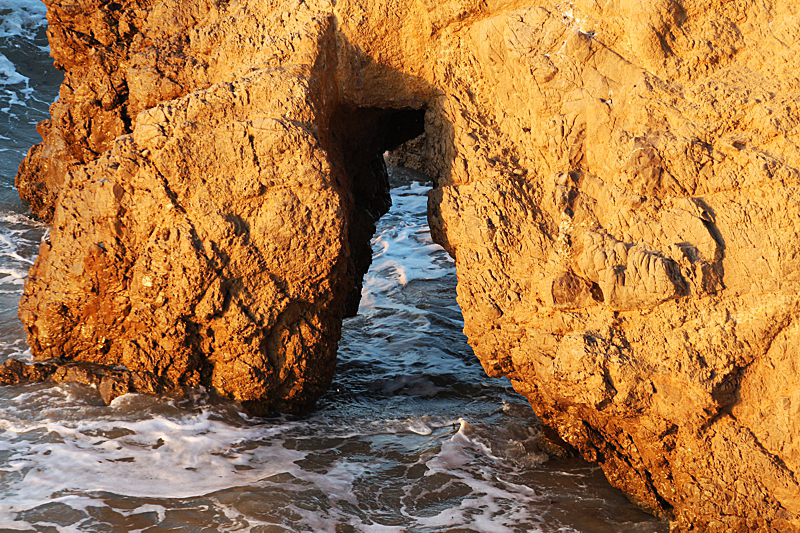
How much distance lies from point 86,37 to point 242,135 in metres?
2.66

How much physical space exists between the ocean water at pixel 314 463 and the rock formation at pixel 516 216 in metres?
0.28

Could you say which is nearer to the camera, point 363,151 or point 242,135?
point 242,135

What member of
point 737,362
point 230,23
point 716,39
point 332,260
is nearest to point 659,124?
point 716,39

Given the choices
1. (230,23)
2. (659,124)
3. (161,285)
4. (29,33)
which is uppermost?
(29,33)

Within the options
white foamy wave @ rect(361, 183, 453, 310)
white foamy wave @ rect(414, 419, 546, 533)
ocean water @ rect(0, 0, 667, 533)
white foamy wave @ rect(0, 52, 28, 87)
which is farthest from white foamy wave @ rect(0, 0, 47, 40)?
white foamy wave @ rect(414, 419, 546, 533)

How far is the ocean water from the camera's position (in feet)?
12.4

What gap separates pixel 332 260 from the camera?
4.45 m

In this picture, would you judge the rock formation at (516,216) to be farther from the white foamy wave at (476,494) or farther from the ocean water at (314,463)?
the white foamy wave at (476,494)

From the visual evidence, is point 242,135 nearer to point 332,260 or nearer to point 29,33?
point 332,260

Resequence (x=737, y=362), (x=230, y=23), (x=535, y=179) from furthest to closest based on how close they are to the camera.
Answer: (x=230, y=23), (x=535, y=179), (x=737, y=362)

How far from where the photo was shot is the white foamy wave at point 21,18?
45.6 ft

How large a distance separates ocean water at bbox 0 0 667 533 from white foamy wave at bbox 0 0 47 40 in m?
10.1

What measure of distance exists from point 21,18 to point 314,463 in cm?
1388

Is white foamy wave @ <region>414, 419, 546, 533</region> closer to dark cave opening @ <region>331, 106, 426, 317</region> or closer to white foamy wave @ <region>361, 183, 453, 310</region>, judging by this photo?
dark cave opening @ <region>331, 106, 426, 317</region>
